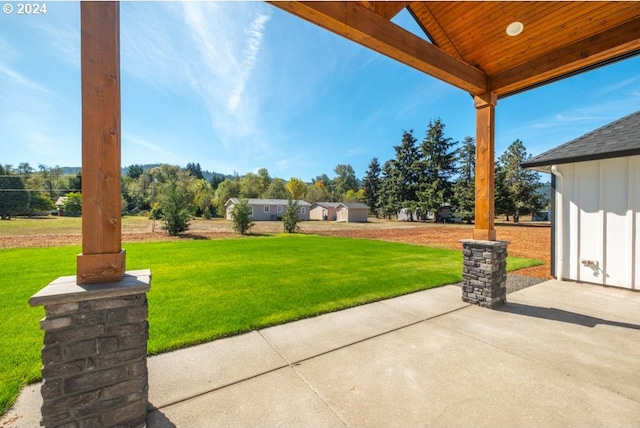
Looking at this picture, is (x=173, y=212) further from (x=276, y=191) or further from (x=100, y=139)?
(x=276, y=191)

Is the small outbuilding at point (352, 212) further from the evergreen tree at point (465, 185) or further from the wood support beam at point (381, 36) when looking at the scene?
the wood support beam at point (381, 36)

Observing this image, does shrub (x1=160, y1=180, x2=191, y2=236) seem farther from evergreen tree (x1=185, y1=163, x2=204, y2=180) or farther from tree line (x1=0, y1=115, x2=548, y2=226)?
evergreen tree (x1=185, y1=163, x2=204, y2=180)

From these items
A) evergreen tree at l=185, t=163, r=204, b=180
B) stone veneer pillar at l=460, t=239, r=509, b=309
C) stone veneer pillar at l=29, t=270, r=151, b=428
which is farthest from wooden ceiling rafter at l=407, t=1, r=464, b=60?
evergreen tree at l=185, t=163, r=204, b=180

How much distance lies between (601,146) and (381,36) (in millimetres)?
5759

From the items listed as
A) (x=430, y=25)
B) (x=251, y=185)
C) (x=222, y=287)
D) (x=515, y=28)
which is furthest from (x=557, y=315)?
(x=251, y=185)

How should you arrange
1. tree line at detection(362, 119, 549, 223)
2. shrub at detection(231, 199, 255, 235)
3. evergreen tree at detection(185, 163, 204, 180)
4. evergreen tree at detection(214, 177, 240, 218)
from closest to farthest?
shrub at detection(231, 199, 255, 235) < tree line at detection(362, 119, 549, 223) < evergreen tree at detection(214, 177, 240, 218) < evergreen tree at detection(185, 163, 204, 180)

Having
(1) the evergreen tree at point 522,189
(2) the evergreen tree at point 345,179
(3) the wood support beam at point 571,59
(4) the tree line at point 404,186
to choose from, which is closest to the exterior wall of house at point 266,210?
(4) the tree line at point 404,186

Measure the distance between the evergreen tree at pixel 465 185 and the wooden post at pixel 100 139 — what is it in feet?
106

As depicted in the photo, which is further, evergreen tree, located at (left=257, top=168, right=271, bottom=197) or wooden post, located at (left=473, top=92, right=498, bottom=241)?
evergreen tree, located at (left=257, top=168, right=271, bottom=197)

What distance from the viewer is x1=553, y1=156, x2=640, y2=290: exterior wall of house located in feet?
16.7

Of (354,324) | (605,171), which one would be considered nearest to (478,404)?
(354,324)

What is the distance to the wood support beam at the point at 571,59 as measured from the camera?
3107 mm

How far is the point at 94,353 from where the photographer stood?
1587 mm

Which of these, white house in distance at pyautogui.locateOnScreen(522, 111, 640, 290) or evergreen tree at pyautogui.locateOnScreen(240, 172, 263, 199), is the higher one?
evergreen tree at pyautogui.locateOnScreen(240, 172, 263, 199)
